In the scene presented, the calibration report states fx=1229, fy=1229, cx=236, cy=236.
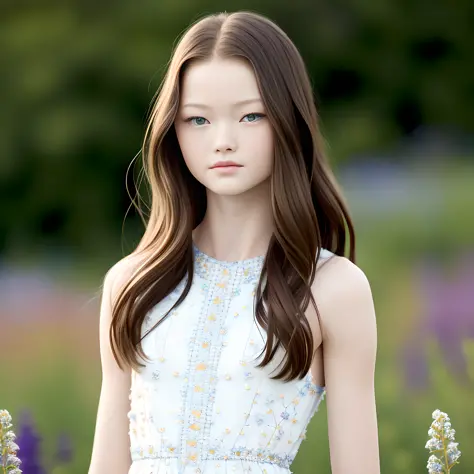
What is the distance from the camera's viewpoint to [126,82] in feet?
24.8

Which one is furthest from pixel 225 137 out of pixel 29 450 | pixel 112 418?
pixel 29 450

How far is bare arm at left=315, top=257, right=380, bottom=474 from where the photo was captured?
2.25 m

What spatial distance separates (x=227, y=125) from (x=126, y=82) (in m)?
5.45

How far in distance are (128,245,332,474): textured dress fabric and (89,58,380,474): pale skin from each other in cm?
6

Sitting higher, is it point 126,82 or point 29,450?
point 126,82

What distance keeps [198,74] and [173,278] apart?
1.30 ft

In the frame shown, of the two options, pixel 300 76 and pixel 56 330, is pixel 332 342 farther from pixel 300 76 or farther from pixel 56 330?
pixel 56 330

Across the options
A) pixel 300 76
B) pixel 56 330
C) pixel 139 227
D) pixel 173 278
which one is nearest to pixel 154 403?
pixel 173 278

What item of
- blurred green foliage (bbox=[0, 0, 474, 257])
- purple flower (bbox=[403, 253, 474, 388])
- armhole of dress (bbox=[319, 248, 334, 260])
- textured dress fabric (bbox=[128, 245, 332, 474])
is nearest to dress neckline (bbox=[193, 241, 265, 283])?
textured dress fabric (bbox=[128, 245, 332, 474])

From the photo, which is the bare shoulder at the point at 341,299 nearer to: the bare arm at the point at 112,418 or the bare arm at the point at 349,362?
the bare arm at the point at 349,362

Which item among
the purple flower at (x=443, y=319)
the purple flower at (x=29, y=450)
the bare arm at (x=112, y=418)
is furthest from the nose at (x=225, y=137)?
the purple flower at (x=443, y=319)

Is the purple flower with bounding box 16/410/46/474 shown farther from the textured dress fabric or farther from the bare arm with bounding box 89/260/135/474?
the textured dress fabric

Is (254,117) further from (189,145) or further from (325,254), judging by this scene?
(325,254)

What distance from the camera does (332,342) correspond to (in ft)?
7.41
